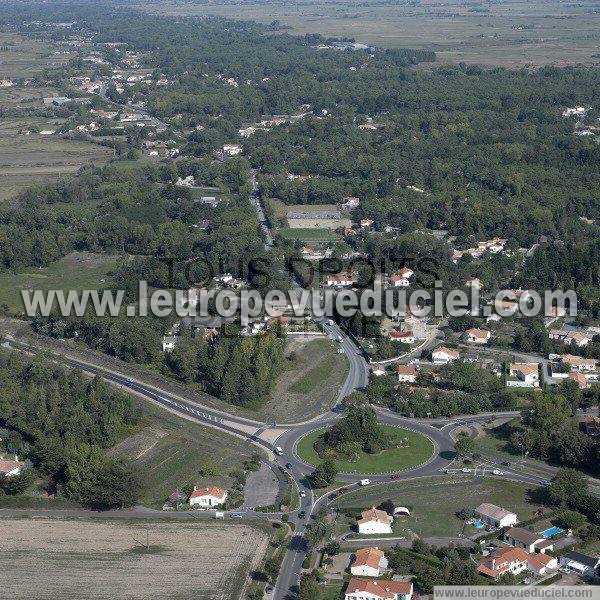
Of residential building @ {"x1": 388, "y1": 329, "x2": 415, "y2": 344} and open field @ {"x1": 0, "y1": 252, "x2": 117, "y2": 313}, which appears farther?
open field @ {"x1": 0, "y1": 252, "x2": 117, "y2": 313}

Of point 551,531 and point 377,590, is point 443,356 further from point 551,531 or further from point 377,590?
point 377,590

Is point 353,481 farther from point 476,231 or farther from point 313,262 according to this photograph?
point 476,231

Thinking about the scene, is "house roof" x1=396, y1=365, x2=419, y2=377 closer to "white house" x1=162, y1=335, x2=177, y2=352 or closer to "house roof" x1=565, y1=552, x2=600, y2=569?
"white house" x1=162, y1=335, x2=177, y2=352

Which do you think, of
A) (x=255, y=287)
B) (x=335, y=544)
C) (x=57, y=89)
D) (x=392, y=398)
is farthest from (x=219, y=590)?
(x=57, y=89)

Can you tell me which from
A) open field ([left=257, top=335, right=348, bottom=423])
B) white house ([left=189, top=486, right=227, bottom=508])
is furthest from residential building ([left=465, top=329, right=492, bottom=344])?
white house ([left=189, top=486, right=227, bottom=508])

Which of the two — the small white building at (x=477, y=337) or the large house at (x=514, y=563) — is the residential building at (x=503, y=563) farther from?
the small white building at (x=477, y=337)
